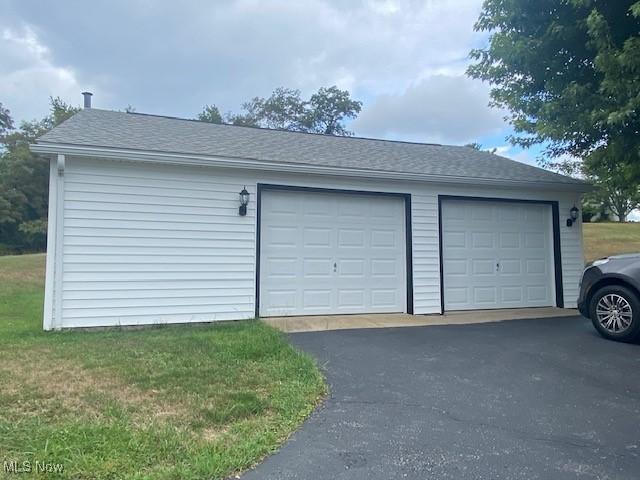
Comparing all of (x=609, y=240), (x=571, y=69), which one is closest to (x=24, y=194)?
(x=571, y=69)

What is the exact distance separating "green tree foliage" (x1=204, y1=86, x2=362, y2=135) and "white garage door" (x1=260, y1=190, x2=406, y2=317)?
23.6 metres

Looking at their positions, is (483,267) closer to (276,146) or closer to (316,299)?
(316,299)

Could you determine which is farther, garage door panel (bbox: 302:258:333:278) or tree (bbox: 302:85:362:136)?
tree (bbox: 302:85:362:136)

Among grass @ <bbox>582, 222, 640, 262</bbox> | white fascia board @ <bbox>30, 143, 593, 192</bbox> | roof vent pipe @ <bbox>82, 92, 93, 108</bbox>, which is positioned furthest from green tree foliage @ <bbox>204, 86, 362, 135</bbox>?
white fascia board @ <bbox>30, 143, 593, 192</bbox>

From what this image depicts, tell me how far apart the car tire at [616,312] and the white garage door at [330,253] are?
322cm

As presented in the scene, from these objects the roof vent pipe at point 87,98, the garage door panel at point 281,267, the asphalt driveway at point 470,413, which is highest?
the roof vent pipe at point 87,98

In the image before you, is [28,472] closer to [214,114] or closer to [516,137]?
[516,137]

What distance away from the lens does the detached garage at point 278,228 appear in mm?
6633

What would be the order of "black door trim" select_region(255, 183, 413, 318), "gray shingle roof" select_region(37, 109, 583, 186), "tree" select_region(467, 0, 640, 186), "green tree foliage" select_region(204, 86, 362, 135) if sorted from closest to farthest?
"tree" select_region(467, 0, 640, 186) < "gray shingle roof" select_region(37, 109, 583, 186) < "black door trim" select_region(255, 183, 413, 318) < "green tree foliage" select_region(204, 86, 362, 135)

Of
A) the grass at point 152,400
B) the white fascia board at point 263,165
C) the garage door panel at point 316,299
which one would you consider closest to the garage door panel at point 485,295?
the white fascia board at point 263,165

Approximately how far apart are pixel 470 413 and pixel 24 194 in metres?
33.3

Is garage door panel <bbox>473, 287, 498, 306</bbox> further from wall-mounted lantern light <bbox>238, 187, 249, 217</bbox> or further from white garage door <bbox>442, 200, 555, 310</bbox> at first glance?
wall-mounted lantern light <bbox>238, 187, 249, 217</bbox>

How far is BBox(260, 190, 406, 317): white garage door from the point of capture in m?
A: 7.74

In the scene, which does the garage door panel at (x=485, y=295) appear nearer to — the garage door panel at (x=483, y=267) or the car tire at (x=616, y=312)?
the garage door panel at (x=483, y=267)
